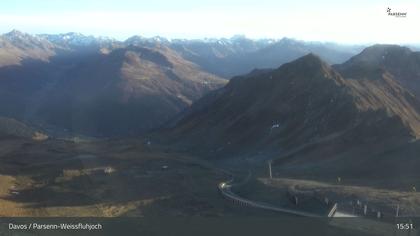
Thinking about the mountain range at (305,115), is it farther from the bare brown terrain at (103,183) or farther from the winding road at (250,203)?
the winding road at (250,203)

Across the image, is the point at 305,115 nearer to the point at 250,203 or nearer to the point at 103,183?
the point at 103,183

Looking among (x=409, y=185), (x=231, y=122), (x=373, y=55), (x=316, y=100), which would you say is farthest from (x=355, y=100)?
(x=373, y=55)

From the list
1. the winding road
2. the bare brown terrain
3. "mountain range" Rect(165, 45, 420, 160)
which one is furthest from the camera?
"mountain range" Rect(165, 45, 420, 160)

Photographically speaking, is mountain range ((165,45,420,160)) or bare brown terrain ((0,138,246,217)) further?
mountain range ((165,45,420,160))

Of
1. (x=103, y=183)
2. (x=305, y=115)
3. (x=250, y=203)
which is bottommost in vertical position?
(x=305, y=115)

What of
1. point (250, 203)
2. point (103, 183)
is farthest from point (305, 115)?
point (250, 203)

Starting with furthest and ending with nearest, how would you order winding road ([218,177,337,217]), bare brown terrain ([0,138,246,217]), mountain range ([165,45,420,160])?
1. mountain range ([165,45,420,160])
2. bare brown terrain ([0,138,246,217])
3. winding road ([218,177,337,217])

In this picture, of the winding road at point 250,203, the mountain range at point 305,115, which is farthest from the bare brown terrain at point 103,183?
the mountain range at point 305,115

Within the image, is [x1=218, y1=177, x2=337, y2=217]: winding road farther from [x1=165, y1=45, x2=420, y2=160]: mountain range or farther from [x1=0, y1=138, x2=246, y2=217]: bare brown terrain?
[x1=165, y1=45, x2=420, y2=160]: mountain range

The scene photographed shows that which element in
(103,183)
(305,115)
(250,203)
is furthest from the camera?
(305,115)

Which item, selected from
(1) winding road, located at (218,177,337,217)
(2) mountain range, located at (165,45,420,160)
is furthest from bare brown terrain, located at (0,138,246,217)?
(2) mountain range, located at (165,45,420,160)

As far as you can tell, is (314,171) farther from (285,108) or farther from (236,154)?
(285,108)
